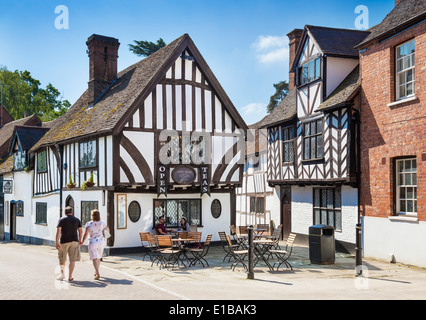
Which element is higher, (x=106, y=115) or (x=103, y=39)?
(x=103, y=39)

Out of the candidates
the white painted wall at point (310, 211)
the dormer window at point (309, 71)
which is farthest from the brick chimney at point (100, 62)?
the white painted wall at point (310, 211)

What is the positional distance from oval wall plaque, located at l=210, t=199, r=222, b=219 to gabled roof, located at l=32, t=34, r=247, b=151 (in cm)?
349

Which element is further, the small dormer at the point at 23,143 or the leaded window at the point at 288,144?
the small dormer at the point at 23,143

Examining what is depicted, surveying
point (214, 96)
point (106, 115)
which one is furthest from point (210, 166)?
point (106, 115)

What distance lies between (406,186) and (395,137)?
1.57 metres

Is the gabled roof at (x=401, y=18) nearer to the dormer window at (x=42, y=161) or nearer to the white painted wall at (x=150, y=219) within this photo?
the white painted wall at (x=150, y=219)

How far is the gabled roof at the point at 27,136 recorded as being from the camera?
2752 cm

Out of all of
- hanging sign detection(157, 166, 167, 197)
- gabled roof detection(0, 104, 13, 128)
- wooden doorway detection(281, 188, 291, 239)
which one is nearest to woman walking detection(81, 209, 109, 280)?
hanging sign detection(157, 166, 167, 197)

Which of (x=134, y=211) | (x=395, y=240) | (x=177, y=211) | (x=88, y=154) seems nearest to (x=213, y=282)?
(x=395, y=240)

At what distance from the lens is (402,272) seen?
13.3 meters

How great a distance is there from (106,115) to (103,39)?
511 cm

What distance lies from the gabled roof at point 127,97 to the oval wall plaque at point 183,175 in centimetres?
286

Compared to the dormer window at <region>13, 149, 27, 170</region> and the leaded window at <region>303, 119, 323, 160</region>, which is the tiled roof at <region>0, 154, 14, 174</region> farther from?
the leaded window at <region>303, 119, 323, 160</region>

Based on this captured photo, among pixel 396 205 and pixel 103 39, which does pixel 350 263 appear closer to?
pixel 396 205
